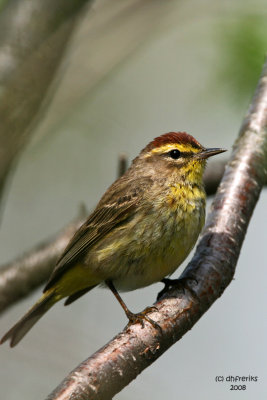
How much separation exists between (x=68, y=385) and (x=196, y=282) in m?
1.51

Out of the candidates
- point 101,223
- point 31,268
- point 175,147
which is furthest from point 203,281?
point 31,268

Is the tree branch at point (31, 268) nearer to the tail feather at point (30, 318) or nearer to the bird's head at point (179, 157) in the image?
the bird's head at point (179, 157)

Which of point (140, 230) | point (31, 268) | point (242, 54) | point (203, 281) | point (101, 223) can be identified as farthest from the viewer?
point (242, 54)

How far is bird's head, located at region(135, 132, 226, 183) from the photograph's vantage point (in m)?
5.14

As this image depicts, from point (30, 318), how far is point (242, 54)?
11.8 ft

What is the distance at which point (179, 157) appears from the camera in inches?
208

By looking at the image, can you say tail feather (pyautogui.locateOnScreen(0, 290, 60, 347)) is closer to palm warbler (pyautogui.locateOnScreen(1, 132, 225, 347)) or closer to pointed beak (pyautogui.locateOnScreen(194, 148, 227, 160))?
palm warbler (pyautogui.locateOnScreen(1, 132, 225, 347))

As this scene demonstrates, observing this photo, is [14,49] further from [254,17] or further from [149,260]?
[254,17]

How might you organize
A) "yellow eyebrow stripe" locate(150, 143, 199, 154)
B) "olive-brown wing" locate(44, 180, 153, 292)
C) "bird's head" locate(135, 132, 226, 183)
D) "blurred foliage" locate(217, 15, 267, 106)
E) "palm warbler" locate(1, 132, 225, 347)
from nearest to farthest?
"palm warbler" locate(1, 132, 225, 347) < "olive-brown wing" locate(44, 180, 153, 292) < "bird's head" locate(135, 132, 226, 183) < "yellow eyebrow stripe" locate(150, 143, 199, 154) < "blurred foliage" locate(217, 15, 267, 106)

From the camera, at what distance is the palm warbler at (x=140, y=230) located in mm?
4574

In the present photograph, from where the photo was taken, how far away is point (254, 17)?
245 inches

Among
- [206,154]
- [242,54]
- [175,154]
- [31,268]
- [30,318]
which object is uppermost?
[242,54]

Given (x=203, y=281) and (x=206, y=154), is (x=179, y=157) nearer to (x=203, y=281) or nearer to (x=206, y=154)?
(x=206, y=154)

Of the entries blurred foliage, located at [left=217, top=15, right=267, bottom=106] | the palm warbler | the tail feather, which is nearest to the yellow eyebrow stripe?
the palm warbler
